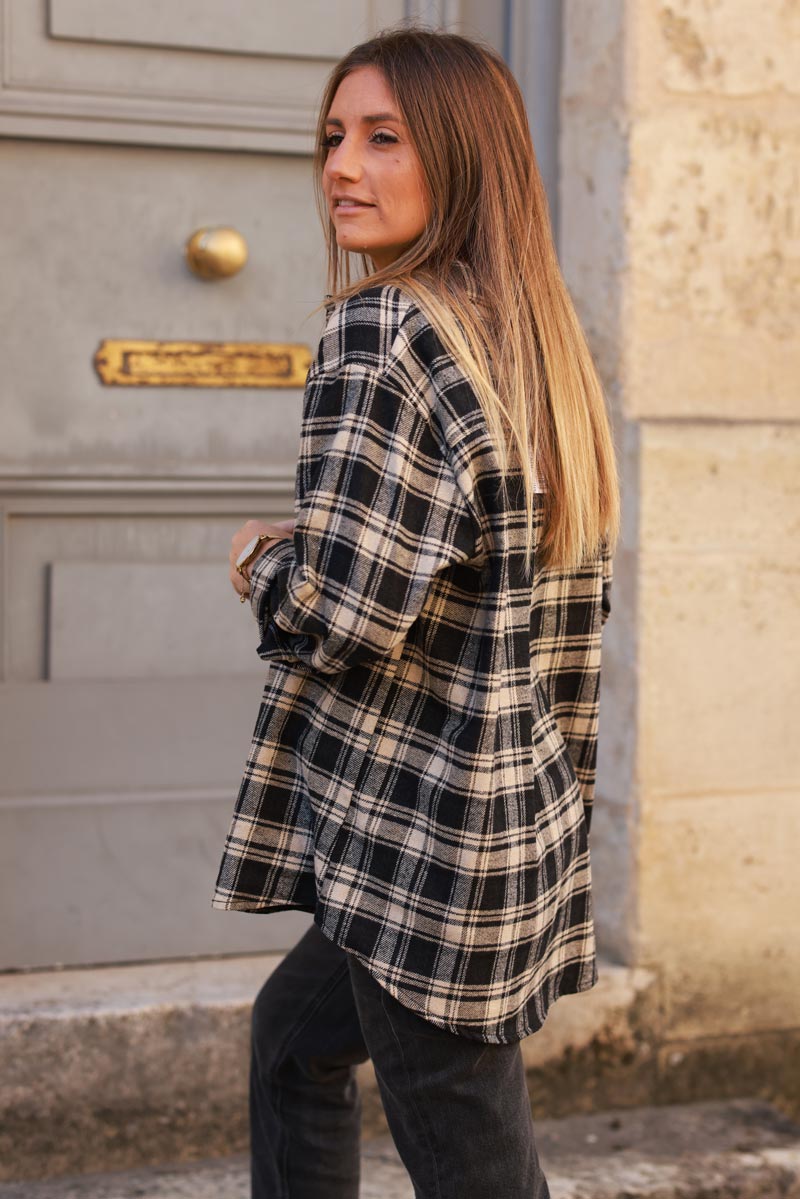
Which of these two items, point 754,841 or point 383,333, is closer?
point 383,333

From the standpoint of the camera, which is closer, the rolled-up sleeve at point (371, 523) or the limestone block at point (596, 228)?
the rolled-up sleeve at point (371, 523)

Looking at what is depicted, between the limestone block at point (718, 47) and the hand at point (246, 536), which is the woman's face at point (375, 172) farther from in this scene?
the limestone block at point (718, 47)

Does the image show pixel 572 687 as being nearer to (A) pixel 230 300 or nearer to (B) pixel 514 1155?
(B) pixel 514 1155

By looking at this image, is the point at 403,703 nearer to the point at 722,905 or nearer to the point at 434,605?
the point at 434,605

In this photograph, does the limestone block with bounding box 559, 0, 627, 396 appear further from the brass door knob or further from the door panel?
the brass door knob

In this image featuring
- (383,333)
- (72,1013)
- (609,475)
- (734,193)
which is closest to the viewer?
(383,333)

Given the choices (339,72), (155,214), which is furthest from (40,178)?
(339,72)

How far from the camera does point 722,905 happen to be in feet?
9.89

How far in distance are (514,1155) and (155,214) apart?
6.69ft

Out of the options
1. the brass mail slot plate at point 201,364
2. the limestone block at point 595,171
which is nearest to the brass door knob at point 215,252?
the brass mail slot plate at point 201,364

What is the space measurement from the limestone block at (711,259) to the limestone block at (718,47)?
2.2 inches

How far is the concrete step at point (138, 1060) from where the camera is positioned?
106 inches

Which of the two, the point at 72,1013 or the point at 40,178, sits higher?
the point at 40,178

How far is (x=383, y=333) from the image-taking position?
61.2 inches
